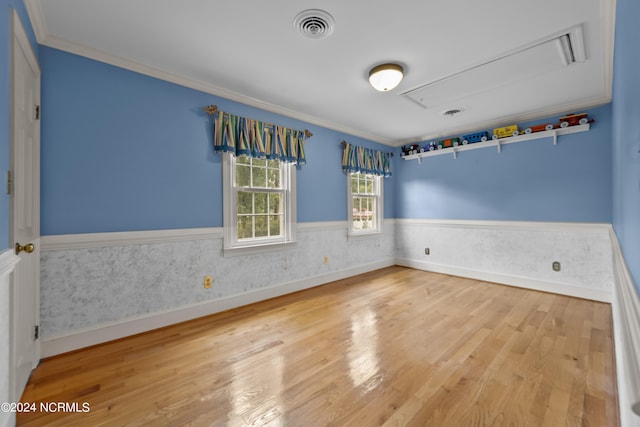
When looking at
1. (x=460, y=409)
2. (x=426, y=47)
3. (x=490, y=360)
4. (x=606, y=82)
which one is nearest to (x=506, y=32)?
(x=426, y=47)

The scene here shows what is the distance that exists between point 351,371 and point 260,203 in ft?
7.44

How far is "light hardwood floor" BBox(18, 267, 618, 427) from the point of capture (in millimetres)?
1557

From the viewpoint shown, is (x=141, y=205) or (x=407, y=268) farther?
(x=407, y=268)

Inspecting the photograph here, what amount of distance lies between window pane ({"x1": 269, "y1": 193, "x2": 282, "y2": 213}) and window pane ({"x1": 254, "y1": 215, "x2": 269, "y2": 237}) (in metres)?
0.15

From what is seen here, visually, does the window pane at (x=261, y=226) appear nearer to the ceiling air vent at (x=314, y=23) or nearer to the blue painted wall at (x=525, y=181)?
the ceiling air vent at (x=314, y=23)

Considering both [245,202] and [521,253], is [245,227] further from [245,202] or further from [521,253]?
[521,253]

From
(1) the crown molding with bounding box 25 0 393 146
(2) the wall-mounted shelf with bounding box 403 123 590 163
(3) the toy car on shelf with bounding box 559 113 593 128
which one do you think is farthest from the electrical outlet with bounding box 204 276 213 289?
(3) the toy car on shelf with bounding box 559 113 593 128

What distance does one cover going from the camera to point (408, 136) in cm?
515

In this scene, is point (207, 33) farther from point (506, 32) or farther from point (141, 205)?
point (506, 32)

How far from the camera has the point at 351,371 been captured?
196 cm

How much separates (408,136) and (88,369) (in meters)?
5.29

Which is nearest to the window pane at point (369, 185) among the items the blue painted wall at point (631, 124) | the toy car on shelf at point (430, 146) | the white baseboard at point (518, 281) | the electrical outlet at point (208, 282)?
the toy car on shelf at point (430, 146)

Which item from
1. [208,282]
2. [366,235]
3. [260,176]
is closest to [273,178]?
[260,176]

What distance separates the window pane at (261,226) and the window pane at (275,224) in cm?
8
